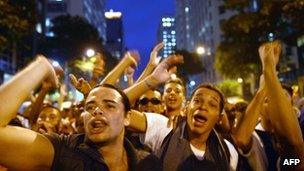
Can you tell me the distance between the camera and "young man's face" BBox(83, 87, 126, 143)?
3336mm

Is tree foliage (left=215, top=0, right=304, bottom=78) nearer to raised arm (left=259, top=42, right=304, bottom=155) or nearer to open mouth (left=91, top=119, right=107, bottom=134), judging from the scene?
raised arm (left=259, top=42, right=304, bottom=155)

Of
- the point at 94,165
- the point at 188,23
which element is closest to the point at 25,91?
the point at 94,165

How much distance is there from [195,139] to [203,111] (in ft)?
0.93

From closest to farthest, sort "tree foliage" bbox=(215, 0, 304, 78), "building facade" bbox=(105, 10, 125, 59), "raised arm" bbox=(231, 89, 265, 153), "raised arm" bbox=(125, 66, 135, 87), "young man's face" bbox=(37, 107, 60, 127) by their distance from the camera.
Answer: "raised arm" bbox=(231, 89, 265, 153) → "raised arm" bbox=(125, 66, 135, 87) → "young man's face" bbox=(37, 107, 60, 127) → "tree foliage" bbox=(215, 0, 304, 78) → "building facade" bbox=(105, 10, 125, 59)

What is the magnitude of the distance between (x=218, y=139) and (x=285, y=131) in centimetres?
68

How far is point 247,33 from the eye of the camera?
35.2 meters

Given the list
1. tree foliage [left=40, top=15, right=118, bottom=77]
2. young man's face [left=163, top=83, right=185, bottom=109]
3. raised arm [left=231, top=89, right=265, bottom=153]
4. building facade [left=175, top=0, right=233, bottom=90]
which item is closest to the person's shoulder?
raised arm [left=231, top=89, right=265, bottom=153]

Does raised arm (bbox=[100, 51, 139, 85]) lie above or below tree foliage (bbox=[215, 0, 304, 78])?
below

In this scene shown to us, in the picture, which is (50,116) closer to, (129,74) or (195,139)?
(129,74)

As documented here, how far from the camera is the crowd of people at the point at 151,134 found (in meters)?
3.00

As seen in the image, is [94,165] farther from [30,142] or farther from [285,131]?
[285,131]

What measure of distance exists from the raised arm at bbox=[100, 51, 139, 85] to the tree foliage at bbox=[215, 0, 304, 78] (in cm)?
1710

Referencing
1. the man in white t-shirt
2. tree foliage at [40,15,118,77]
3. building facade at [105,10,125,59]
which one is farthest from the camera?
building facade at [105,10,125,59]

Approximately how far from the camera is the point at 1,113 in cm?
278
